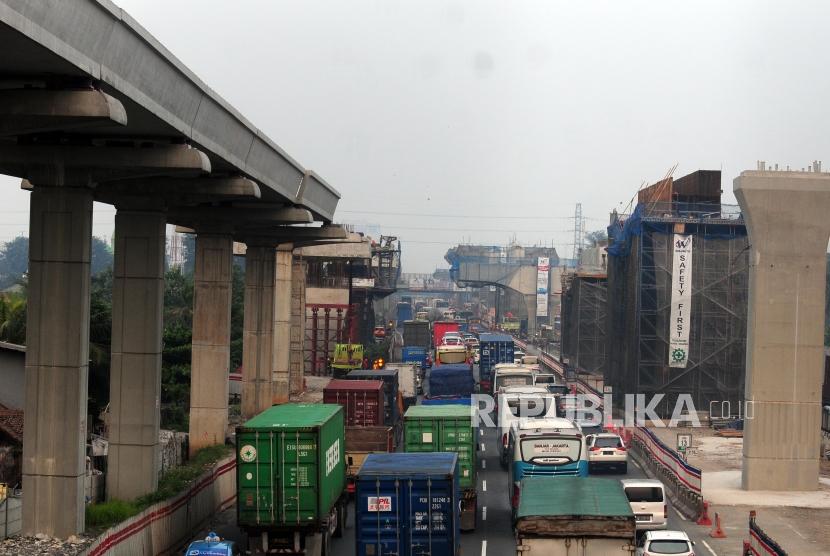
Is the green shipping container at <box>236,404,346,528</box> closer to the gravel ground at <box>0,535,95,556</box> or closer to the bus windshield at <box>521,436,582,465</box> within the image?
the gravel ground at <box>0,535,95,556</box>

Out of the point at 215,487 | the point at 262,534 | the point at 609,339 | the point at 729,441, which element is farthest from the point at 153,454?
the point at 609,339

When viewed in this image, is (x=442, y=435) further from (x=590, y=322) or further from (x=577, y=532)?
(x=590, y=322)

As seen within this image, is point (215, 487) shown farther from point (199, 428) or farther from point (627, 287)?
point (627, 287)

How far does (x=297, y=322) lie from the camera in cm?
7488

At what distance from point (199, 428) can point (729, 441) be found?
24707 mm

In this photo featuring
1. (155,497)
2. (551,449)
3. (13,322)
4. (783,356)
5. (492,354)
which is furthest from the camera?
(492,354)

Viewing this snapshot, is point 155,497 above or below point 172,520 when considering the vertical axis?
above

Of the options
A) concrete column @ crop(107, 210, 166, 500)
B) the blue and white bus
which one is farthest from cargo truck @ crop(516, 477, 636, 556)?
concrete column @ crop(107, 210, 166, 500)

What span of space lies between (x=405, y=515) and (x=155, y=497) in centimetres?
949

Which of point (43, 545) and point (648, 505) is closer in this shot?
point (43, 545)

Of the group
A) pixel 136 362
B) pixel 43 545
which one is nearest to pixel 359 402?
pixel 136 362

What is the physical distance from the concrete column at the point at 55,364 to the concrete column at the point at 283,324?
3863 centimetres

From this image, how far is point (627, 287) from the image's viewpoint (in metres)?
69.4

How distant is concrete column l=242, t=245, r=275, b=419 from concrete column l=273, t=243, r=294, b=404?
28.1 ft
